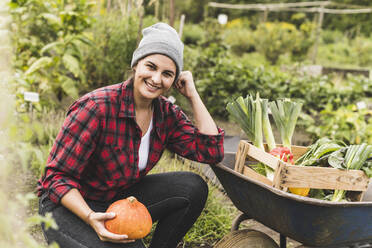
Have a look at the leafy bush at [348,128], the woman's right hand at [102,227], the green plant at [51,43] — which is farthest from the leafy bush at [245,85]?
the woman's right hand at [102,227]

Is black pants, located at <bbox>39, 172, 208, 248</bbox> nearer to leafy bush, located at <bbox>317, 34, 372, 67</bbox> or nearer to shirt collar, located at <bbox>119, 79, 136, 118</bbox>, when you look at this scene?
shirt collar, located at <bbox>119, 79, 136, 118</bbox>

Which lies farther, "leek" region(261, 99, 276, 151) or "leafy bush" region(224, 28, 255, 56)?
"leafy bush" region(224, 28, 255, 56)

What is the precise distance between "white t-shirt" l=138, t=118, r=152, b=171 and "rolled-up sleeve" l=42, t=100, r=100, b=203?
27 centimetres

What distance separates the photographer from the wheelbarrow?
156 cm

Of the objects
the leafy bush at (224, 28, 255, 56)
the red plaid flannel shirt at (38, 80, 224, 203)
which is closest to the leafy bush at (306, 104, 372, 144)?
the red plaid flannel shirt at (38, 80, 224, 203)

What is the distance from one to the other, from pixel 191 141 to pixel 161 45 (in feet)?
1.80

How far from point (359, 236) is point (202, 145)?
0.83 meters

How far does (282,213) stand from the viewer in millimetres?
1647

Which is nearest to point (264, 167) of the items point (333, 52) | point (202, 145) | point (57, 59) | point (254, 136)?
point (254, 136)

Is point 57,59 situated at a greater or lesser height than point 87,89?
greater

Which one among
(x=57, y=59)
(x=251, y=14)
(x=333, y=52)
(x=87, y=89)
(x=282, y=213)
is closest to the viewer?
(x=282, y=213)

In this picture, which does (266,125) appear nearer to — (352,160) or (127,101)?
(352,160)

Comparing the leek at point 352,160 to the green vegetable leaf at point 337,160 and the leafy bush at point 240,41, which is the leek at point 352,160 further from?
the leafy bush at point 240,41

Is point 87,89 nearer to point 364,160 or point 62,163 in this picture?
point 62,163
